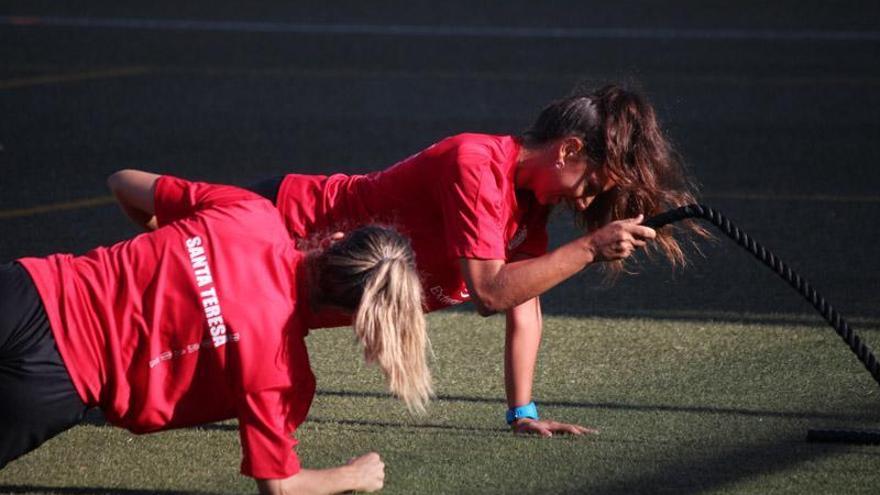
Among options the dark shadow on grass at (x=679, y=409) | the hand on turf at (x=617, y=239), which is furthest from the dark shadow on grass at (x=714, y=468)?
the hand on turf at (x=617, y=239)

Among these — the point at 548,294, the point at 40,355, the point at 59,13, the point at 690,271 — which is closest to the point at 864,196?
the point at 690,271

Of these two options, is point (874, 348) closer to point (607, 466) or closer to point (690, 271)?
point (690, 271)

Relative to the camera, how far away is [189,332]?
3.54 metres

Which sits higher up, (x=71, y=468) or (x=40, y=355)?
(x=40, y=355)

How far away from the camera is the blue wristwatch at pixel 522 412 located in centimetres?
462

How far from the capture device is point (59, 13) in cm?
1420

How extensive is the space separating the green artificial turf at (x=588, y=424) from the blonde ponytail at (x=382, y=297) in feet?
2.45

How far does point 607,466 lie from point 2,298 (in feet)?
6.07

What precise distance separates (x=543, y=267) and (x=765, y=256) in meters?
0.62

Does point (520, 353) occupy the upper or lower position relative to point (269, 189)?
lower

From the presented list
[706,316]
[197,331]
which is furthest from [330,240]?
[706,316]

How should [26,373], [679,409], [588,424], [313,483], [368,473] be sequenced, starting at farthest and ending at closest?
[679,409] → [588,424] → [368,473] → [313,483] → [26,373]

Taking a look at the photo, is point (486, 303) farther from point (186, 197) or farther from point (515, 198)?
point (186, 197)

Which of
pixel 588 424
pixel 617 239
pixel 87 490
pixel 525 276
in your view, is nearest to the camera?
Answer: pixel 617 239
